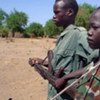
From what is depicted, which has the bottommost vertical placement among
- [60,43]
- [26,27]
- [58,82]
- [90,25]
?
[26,27]

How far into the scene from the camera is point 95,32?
2125 millimetres

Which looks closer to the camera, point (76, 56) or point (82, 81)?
point (82, 81)

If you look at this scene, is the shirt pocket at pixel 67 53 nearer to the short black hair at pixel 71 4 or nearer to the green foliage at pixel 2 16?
the short black hair at pixel 71 4

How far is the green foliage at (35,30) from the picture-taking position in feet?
180

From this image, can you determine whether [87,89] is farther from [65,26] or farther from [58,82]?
[65,26]

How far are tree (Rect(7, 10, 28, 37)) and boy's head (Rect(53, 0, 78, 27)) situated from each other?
171 ft

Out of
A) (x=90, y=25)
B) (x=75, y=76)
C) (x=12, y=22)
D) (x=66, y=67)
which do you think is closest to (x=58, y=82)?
(x=75, y=76)

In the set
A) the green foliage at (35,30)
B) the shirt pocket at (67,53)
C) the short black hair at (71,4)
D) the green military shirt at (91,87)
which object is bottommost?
the green foliage at (35,30)

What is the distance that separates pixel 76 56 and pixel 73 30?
204mm

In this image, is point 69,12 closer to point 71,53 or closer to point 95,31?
point 71,53

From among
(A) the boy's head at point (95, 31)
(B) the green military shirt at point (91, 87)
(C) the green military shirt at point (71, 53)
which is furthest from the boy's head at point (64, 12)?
(B) the green military shirt at point (91, 87)

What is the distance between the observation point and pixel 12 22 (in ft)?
186

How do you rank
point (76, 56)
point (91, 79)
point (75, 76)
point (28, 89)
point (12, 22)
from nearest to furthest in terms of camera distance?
1. point (91, 79)
2. point (75, 76)
3. point (76, 56)
4. point (28, 89)
5. point (12, 22)

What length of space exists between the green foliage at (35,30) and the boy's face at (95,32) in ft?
172
